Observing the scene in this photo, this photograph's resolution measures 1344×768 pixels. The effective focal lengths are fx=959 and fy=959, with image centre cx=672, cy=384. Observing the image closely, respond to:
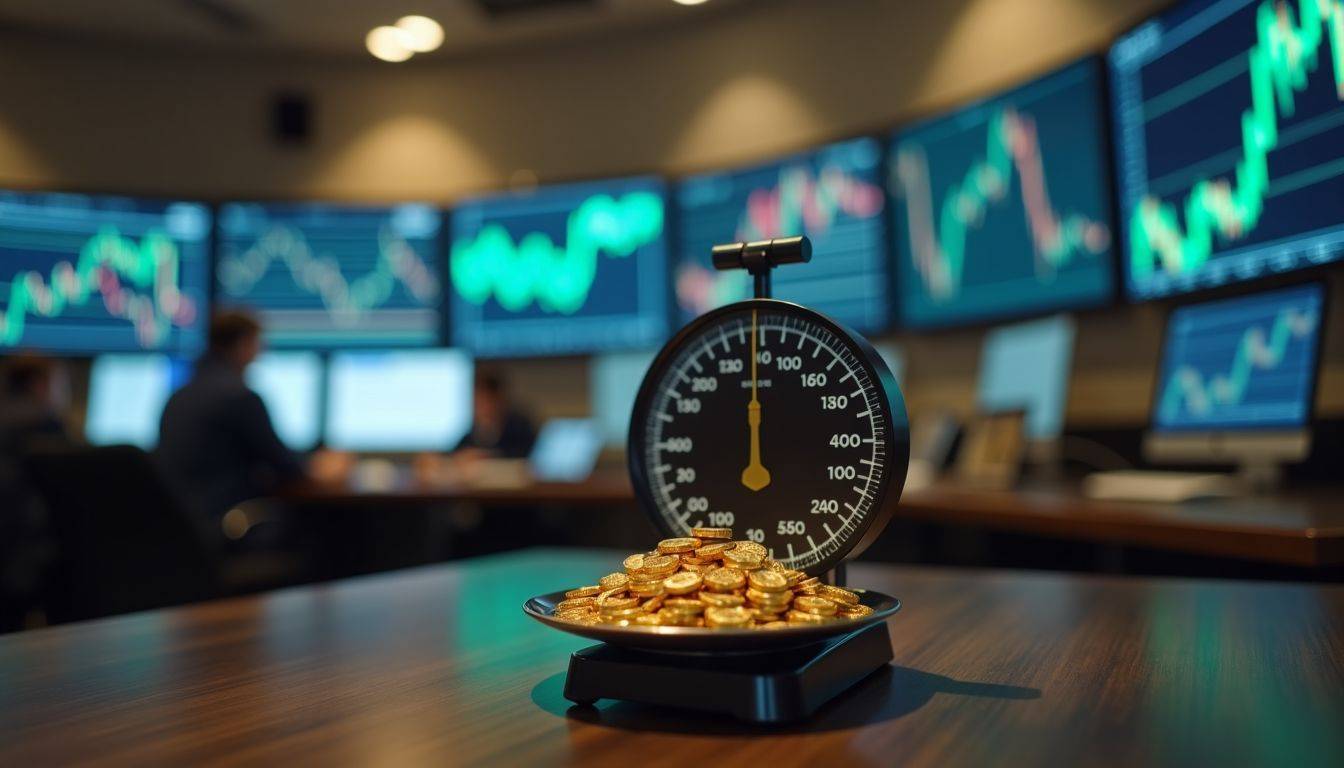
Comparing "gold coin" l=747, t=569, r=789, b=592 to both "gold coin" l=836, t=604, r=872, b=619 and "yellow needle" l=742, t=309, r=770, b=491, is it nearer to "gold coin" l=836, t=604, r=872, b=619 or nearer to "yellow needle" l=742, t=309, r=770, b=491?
"gold coin" l=836, t=604, r=872, b=619

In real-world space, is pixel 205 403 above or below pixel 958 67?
below

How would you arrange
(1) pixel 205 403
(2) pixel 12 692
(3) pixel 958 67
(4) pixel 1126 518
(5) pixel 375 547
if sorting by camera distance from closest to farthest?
(2) pixel 12 692, (4) pixel 1126 518, (1) pixel 205 403, (3) pixel 958 67, (5) pixel 375 547

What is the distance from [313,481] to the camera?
338 centimetres

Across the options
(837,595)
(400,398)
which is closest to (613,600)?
(837,595)

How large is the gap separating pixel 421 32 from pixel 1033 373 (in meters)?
3.21

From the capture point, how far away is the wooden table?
0.47 meters

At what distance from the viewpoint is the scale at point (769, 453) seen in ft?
1.83

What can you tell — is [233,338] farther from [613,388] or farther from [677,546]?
[677,546]

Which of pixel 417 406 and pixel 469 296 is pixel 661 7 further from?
pixel 417 406

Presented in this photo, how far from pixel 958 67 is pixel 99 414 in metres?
3.88

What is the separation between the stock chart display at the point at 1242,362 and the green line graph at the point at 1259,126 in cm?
27

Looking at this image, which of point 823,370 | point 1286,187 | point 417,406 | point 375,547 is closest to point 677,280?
point 417,406

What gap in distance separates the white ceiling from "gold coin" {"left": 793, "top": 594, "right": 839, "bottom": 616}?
4016 mm

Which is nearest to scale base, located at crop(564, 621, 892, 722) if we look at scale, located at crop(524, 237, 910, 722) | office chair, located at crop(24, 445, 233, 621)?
scale, located at crop(524, 237, 910, 722)
